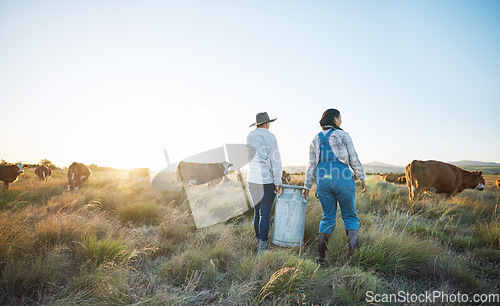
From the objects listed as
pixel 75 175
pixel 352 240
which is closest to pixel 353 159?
pixel 352 240

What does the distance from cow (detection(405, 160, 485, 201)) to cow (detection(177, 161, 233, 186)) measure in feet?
40.9

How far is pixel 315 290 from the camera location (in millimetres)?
2871

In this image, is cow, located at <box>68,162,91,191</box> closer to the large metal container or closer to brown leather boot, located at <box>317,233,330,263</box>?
the large metal container

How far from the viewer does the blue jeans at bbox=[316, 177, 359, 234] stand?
3645 millimetres

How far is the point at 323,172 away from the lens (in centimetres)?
379

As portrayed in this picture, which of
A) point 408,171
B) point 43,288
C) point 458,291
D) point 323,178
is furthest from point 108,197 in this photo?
point 408,171

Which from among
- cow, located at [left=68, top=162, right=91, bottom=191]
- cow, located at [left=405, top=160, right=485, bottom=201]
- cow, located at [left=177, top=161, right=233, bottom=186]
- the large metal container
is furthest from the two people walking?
cow, located at [left=177, top=161, right=233, bottom=186]

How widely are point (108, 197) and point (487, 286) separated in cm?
972

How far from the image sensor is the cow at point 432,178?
397 inches

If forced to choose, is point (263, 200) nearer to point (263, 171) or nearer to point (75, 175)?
point (263, 171)

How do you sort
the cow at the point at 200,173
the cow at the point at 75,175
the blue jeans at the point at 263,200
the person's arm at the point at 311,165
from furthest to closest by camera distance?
the cow at the point at 200,173 → the cow at the point at 75,175 → the blue jeans at the point at 263,200 → the person's arm at the point at 311,165

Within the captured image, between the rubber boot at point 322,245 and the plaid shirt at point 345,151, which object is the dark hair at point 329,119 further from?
the rubber boot at point 322,245

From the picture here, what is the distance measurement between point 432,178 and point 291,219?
9184mm

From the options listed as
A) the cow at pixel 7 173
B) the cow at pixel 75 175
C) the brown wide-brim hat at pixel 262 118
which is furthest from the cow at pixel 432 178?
the cow at pixel 7 173
